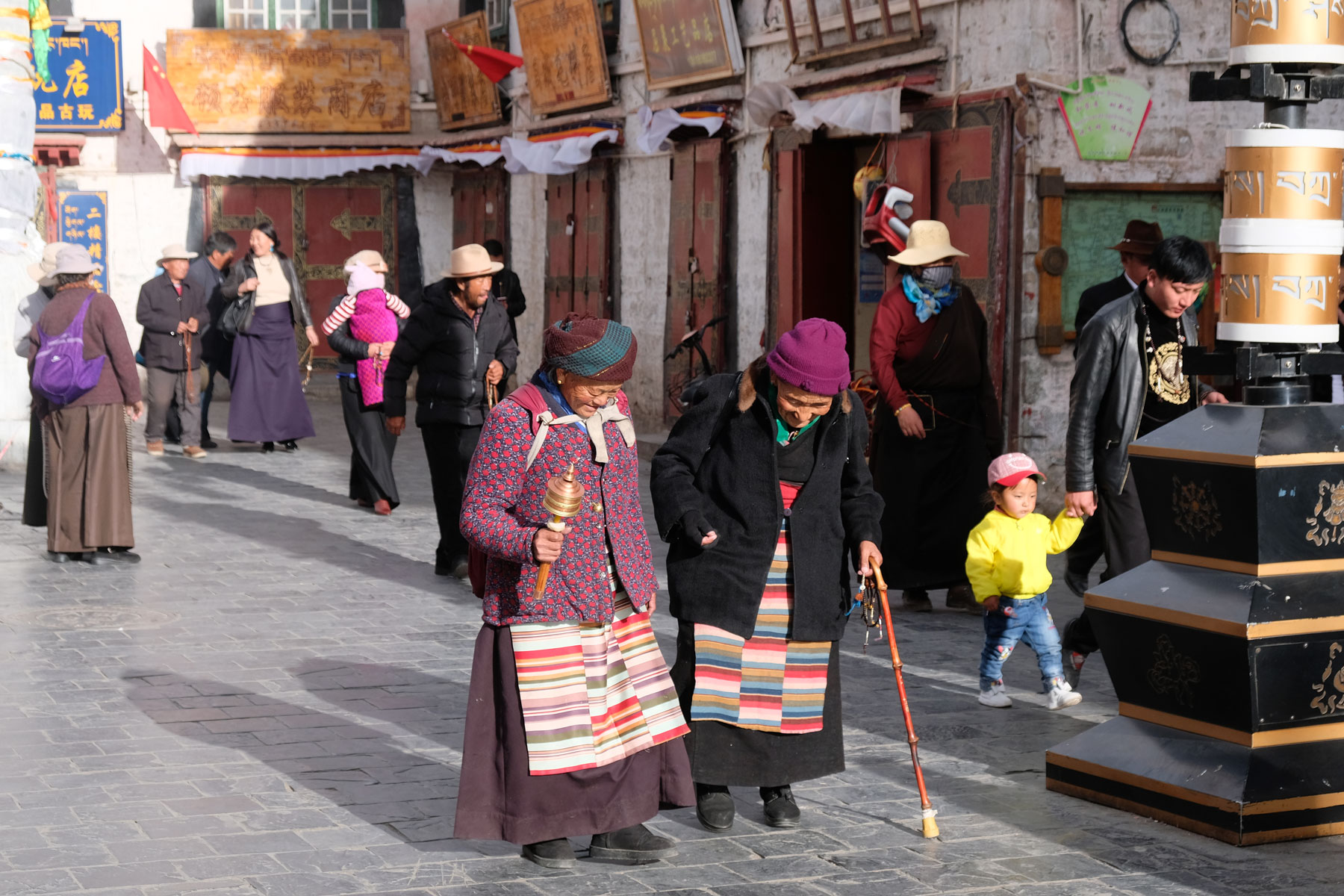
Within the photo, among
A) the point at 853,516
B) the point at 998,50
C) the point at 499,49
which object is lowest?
the point at 853,516

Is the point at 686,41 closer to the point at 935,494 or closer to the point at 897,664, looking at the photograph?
the point at 935,494

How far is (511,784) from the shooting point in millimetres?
4727

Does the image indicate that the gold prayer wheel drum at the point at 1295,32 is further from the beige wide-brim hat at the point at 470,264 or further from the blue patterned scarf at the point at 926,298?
the beige wide-brim hat at the point at 470,264

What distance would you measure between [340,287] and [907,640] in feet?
51.0

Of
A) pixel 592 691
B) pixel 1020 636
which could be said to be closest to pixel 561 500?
pixel 592 691

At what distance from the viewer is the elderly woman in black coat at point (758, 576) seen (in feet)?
16.8

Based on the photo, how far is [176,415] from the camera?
1647cm

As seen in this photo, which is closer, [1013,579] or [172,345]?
[1013,579]

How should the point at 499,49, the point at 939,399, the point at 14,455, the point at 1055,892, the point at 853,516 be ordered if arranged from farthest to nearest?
the point at 499,49, the point at 14,455, the point at 939,399, the point at 853,516, the point at 1055,892

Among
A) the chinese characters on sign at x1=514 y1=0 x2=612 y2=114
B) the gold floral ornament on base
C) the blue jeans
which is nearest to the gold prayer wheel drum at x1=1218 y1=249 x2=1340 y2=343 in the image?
the gold floral ornament on base

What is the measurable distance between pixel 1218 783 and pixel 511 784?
204 centimetres

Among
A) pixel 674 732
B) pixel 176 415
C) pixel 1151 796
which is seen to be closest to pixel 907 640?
pixel 1151 796

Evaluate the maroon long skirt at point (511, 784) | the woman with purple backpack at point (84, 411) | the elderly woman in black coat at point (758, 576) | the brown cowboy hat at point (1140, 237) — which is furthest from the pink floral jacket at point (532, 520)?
the woman with purple backpack at point (84, 411)

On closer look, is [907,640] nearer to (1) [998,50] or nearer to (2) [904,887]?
(2) [904,887]
